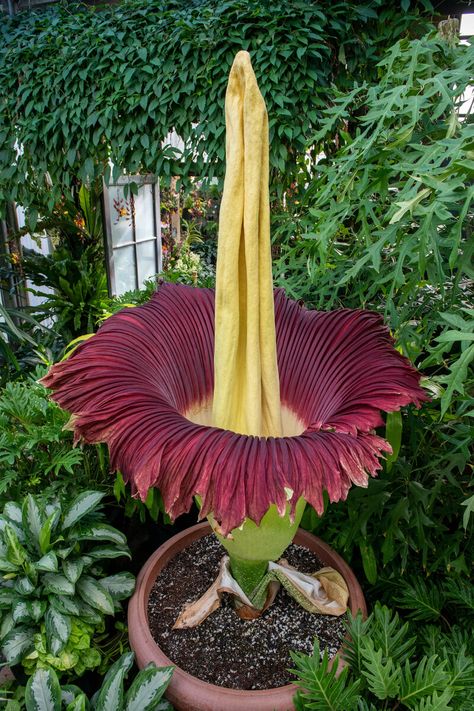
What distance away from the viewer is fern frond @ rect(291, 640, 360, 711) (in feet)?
2.34

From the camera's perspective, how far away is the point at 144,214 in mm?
3469

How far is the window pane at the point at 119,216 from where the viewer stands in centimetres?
308

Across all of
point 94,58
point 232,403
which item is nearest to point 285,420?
point 232,403

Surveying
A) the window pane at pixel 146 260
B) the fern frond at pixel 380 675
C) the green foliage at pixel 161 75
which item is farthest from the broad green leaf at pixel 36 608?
the window pane at pixel 146 260

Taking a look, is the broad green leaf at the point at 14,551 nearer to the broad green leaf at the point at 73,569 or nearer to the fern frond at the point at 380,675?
the broad green leaf at the point at 73,569

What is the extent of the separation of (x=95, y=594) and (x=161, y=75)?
1.61m

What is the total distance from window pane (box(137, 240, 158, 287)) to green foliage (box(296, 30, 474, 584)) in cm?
235

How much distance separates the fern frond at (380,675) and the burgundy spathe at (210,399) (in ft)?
1.10

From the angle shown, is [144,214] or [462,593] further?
[144,214]

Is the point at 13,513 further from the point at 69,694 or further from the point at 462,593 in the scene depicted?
the point at 462,593

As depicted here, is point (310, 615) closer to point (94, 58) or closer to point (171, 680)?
point (171, 680)

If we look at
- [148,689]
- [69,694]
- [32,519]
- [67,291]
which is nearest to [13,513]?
[32,519]

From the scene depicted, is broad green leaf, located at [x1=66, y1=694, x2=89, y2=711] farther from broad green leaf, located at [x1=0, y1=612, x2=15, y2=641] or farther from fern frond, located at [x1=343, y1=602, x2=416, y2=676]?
fern frond, located at [x1=343, y1=602, x2=416, y2=676]

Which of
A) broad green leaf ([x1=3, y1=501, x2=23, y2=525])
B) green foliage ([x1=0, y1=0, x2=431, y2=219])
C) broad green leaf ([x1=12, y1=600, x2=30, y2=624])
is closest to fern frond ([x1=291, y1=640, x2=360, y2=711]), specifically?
broad green leaf ([x1=12, y1=600, x2=30, y2=624])
